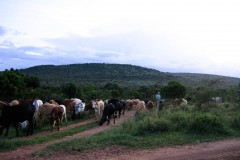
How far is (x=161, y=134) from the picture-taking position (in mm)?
14836

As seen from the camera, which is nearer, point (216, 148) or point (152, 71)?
point (216, 148)

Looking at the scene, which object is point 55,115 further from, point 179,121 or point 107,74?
point 107,74

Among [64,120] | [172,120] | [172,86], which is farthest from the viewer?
[172,86]

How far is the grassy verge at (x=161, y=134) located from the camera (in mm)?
12547

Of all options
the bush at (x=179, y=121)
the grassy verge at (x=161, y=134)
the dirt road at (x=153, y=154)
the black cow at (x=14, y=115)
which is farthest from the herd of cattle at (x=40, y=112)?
the bush at (x=179, y=121)

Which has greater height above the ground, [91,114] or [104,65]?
[104,65]

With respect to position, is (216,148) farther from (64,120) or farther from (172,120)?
(64,120)

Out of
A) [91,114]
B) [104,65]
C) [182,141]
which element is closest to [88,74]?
[104,65]

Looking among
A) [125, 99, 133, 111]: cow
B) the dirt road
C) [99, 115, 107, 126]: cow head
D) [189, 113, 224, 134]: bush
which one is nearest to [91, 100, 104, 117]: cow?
[99, 115, 107, 126]: cow head

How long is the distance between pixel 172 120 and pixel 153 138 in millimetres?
2848

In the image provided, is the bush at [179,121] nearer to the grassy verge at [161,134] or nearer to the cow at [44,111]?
the grassy verge at [161,134]

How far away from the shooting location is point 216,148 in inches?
520

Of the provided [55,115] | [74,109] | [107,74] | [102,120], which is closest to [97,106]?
[74,109]

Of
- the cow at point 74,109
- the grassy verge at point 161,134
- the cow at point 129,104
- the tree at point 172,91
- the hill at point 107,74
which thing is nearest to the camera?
the grassy verge at point 161,134
